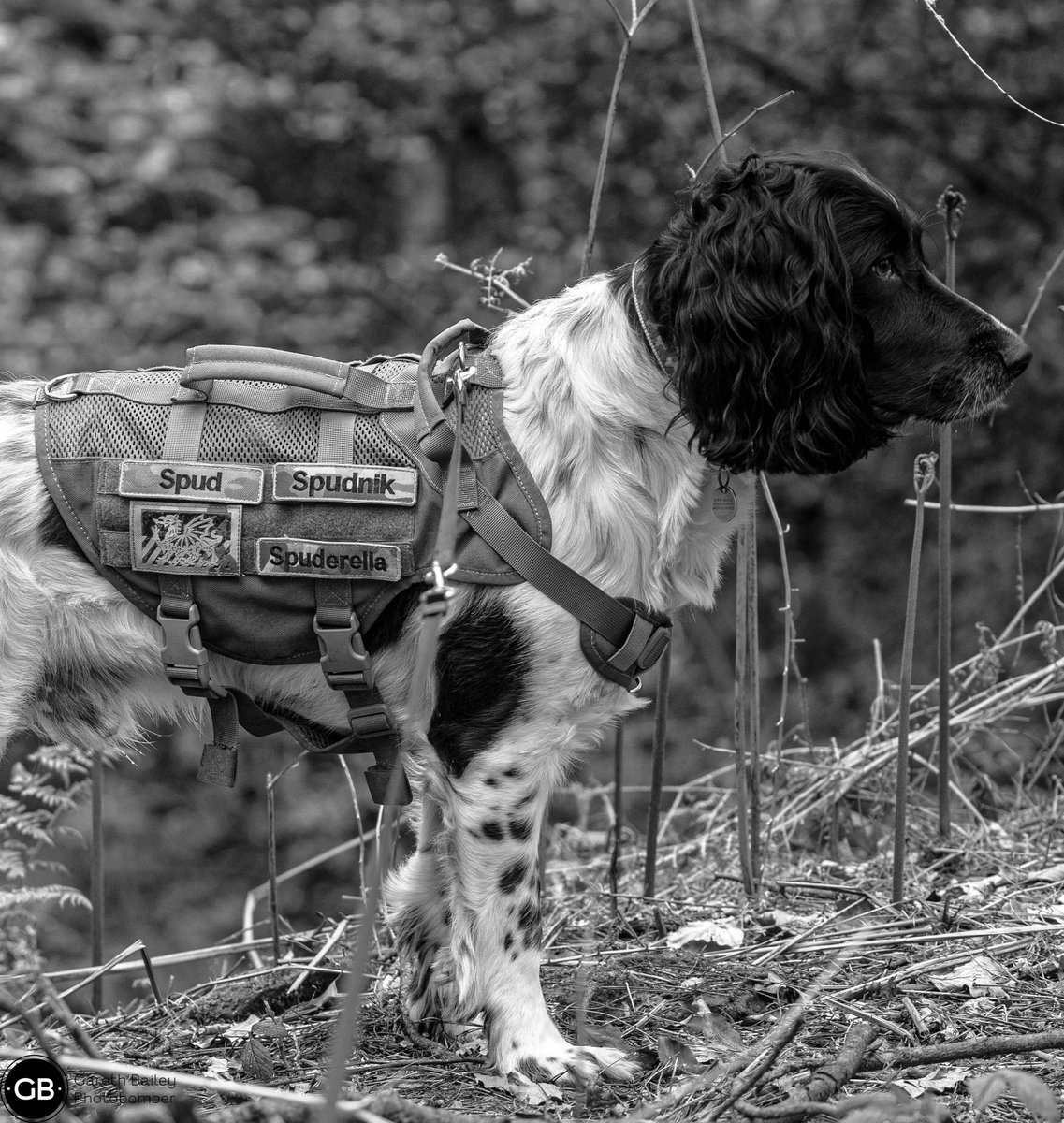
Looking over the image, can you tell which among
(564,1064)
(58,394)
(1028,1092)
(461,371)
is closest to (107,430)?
(58,394)

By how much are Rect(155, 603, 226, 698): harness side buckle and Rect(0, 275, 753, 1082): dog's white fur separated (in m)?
0.06

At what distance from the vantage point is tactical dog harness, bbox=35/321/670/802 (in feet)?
9.32

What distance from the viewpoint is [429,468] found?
2.87m

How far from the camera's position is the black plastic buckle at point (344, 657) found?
2.89 metres

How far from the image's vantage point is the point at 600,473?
9.63 ft

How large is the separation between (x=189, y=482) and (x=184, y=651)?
37cm

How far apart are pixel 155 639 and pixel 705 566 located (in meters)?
1.26

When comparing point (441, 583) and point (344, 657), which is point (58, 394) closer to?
point (344, 657)

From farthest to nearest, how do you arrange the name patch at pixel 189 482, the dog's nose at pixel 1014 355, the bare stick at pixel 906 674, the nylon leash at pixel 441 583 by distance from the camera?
1. the bare stick at pixel 906 674
2. the dog's nose at pixel 1014 355
3. the name patch at pixel 189 482
4. the nylon leash at pixel 441 583

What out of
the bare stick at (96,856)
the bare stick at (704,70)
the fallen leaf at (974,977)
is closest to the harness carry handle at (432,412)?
the bare stick at (704,70)

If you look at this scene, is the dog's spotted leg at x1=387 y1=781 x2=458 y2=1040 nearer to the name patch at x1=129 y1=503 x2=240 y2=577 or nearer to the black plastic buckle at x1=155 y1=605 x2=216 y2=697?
the black plastic buckle at x1=155 y1=605 x2=216 y2=697

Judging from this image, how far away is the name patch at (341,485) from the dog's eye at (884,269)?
1.12 m

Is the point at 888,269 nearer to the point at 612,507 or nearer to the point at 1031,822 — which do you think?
the point at 612,507

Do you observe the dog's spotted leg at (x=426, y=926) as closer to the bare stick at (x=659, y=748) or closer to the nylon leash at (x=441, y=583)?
the nylon leash at (x=441, y=583)
